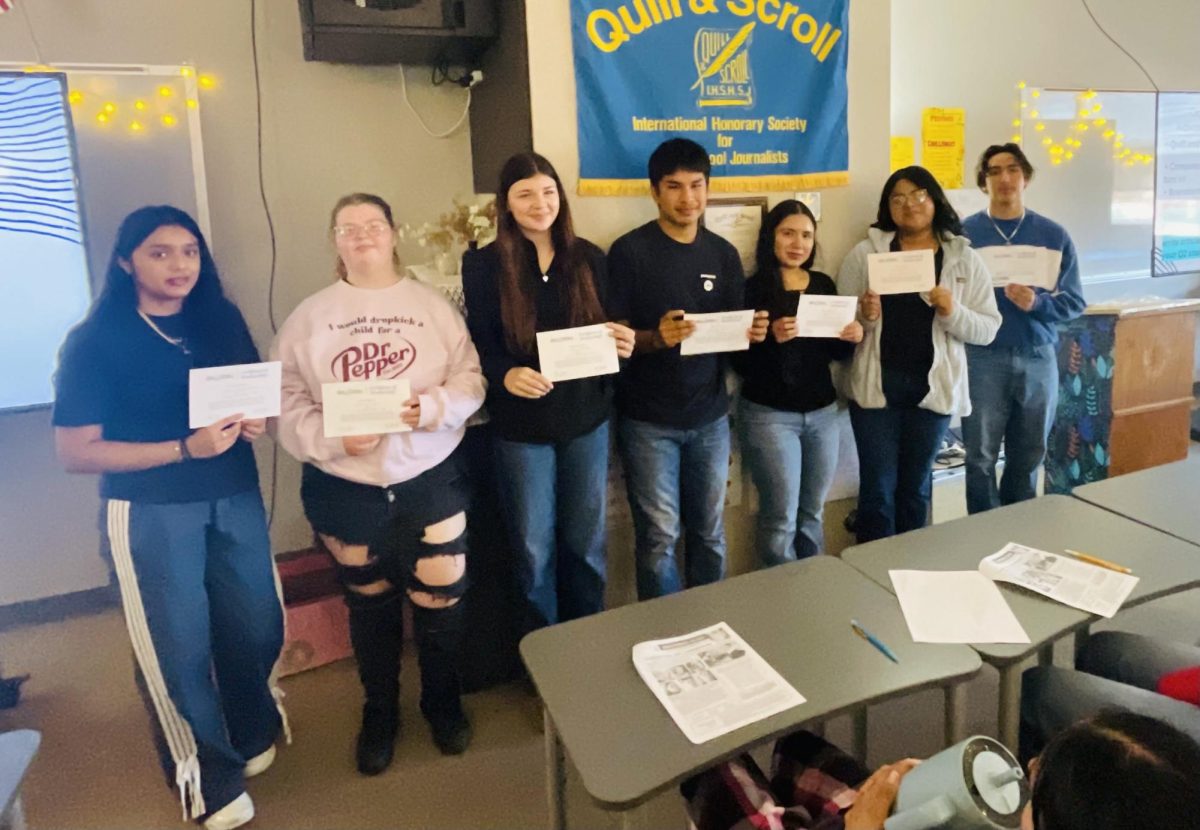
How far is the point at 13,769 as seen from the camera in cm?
123

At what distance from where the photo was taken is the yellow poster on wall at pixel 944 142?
4.07 m

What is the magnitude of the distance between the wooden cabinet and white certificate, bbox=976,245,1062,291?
3.75 feet

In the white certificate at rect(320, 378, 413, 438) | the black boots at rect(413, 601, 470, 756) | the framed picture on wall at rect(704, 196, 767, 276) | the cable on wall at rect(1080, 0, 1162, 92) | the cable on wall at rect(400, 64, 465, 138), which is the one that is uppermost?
the cable on wall at rect(1080, 0, 1162, 92)

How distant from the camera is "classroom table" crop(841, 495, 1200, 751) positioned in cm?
156

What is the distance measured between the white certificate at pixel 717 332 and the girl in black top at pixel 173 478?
1212mm

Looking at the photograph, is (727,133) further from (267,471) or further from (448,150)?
(267,471)

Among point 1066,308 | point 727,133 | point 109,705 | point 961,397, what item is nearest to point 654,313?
point 727,133

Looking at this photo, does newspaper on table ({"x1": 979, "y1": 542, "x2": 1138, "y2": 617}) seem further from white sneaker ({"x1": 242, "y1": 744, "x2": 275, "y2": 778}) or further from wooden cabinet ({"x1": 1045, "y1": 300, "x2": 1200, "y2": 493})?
wooden cabinet ({"x1": 1045, "y1": 300, "x2": 1200, "y2": 493})

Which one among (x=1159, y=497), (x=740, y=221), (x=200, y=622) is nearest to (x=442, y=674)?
(x=200, y=622)

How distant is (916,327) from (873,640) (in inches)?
62.2

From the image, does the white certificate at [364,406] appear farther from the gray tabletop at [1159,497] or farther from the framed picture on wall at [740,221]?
the gray tabletop at [1159,497]

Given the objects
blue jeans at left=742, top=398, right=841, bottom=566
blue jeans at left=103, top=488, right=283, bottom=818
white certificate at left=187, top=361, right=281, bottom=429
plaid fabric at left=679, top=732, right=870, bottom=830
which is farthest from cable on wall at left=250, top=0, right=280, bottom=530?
plaid fabric at left=679, top=732, right=870, bottom=830

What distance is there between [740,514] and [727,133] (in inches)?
54.8

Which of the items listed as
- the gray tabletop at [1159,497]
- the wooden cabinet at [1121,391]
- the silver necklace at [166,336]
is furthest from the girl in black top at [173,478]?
the wooden cabinet at [1121,391]
